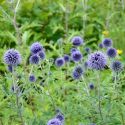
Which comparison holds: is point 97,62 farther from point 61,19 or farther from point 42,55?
point 61,19

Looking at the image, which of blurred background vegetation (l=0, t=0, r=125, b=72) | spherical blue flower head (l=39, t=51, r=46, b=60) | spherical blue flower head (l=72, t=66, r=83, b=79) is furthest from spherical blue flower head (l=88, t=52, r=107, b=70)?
blurred background vegetation (l=0, t=0, r=125, b=72)

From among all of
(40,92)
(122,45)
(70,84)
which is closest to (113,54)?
(70,84)

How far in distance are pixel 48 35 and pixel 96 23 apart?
0.72 meters

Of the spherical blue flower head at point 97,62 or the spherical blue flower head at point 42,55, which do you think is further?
the spherical blue flower head at point 42,55

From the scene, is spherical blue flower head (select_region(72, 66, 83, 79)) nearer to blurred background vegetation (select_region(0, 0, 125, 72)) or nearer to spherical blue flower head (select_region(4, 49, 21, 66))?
spherical blue flower head (select_region(4, 49, 21, 66))

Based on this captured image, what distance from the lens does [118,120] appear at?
2.53 meters

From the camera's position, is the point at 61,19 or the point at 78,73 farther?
the point at 61,19

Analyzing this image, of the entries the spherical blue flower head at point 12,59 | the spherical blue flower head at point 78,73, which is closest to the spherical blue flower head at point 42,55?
the spherical blue flower head at point 78,73

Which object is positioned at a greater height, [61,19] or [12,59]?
[61,19]

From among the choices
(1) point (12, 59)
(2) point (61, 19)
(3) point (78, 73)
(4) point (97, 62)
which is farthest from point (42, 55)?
(2) point (61, 19)

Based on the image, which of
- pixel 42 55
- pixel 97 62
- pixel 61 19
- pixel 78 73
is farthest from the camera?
pixel 61 19

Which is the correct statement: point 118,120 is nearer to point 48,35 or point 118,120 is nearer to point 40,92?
point 40,92

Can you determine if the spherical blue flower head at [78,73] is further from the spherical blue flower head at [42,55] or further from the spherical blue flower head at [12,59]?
the spherical blue flower head at [12,59]

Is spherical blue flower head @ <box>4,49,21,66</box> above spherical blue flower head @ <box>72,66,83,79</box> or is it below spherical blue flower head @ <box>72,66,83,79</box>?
above
